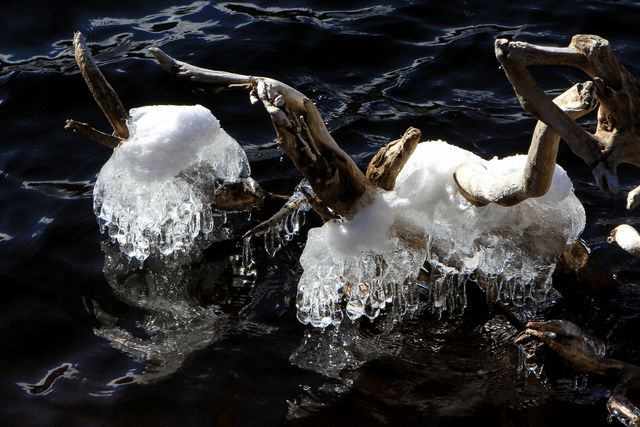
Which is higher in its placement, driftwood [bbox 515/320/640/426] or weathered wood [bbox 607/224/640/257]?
weathered wood [bbox 607/224/640/257]

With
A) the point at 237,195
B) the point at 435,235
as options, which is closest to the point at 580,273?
the point at 435,235

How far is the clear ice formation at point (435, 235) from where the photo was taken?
12.8ft

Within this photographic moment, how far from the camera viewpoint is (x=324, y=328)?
14.2ft

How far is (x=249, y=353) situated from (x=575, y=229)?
154 cm

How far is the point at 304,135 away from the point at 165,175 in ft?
2.94

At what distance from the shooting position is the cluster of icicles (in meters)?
3.92

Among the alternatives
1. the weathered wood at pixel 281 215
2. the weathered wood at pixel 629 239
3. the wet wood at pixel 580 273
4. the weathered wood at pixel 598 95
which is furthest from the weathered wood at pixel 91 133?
the weathered wood at pixel 629 239

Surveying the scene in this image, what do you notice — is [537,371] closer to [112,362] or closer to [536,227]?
[536,227]

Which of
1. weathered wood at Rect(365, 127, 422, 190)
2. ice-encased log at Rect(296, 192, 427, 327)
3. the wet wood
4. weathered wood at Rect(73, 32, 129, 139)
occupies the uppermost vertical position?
weathered wood at Rect(73, 32, 129, 139)

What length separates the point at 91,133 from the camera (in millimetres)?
4160

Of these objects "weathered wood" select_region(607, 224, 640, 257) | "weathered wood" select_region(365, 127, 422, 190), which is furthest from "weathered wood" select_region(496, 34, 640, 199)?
"weathered wood" select_region(365, 127, 422, 190)

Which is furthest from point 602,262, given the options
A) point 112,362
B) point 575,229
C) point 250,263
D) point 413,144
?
point 112,362

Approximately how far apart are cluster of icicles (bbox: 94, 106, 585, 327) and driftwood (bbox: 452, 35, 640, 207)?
2.23ft

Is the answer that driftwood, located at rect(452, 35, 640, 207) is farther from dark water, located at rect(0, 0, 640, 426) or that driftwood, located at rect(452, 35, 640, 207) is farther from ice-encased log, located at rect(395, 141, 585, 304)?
dark water, located at rect(0, 0, 640, 426)
